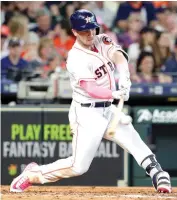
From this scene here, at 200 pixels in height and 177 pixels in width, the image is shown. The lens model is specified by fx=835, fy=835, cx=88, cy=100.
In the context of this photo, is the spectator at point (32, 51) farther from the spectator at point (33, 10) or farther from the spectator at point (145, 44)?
the spectator at point (145, 44)

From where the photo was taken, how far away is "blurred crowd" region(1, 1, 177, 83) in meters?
10.6

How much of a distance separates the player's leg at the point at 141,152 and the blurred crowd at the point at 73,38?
2841 millimetres

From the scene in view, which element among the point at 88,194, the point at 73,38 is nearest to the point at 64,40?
the point at 73,38

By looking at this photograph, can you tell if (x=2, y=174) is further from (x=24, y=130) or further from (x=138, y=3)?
(x=138, y=3)

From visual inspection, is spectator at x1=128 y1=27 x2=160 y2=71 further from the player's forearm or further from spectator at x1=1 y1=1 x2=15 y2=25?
the player's forearm

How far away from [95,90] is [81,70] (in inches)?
7.9

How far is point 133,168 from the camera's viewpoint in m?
9.77

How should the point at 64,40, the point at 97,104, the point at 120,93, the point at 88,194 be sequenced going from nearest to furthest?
the point at 120,93
the point at 97,104
the point at 88,194
the point at 64,40

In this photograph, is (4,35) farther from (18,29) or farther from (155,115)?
(155,115)

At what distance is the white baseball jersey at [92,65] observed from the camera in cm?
689

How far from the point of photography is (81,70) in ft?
22.6

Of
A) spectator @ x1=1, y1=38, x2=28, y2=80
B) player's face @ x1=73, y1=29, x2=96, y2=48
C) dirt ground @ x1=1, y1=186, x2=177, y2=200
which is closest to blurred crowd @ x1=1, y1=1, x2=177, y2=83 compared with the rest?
spectator @ x1=1, y1=38, x2=28, y2=80

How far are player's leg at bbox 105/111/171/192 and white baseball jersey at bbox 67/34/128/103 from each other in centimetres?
35

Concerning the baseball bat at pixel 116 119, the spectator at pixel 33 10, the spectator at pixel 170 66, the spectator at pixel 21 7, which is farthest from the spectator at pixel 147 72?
the baseball bat at pixel 116 119
